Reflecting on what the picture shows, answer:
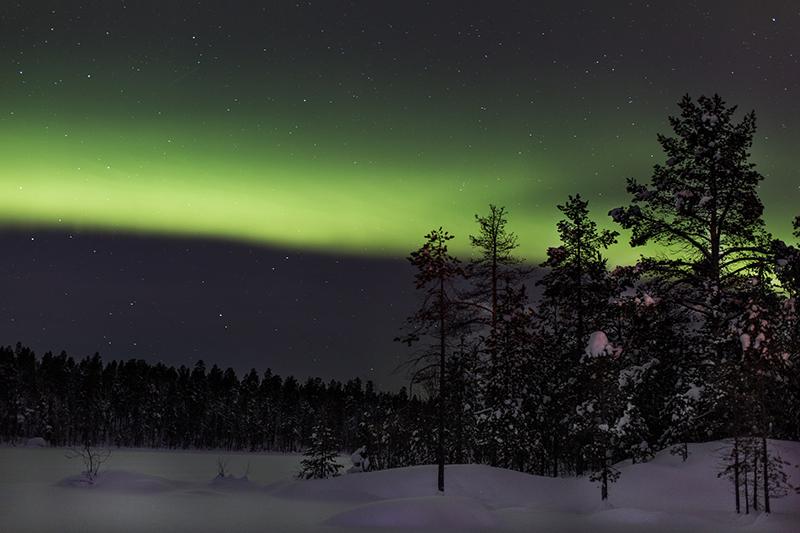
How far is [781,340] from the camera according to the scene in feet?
89.8

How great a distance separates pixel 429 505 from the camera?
89.2 feet

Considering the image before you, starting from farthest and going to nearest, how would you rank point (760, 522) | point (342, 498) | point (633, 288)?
point (342, 498) < point (633, 288) < point (760, 522)

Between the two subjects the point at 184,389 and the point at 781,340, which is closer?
the point at 781,340

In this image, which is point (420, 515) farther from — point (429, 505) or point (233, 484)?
point (233, 484)

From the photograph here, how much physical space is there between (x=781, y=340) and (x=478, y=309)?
1739 centimetres

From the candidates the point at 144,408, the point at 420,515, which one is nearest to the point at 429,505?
the point at 420,515

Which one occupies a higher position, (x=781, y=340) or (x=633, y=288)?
(x=633, y=288)

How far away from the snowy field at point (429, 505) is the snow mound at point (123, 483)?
0.67ft

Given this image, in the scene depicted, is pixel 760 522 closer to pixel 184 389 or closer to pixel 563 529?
pixel 563 529

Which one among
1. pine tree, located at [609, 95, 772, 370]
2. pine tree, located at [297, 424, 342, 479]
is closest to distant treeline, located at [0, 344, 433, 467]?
pine tree, located at [297, 424, 342, 479]

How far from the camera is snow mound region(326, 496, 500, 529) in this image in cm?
2612

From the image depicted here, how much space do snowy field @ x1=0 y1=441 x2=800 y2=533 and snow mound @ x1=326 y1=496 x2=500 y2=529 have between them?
4cm

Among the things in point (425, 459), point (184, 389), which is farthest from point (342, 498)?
point (184, 389)

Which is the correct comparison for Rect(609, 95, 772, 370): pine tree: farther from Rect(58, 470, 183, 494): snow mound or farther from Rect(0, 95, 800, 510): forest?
Rect(58, 470, 183, 494): snow mound
